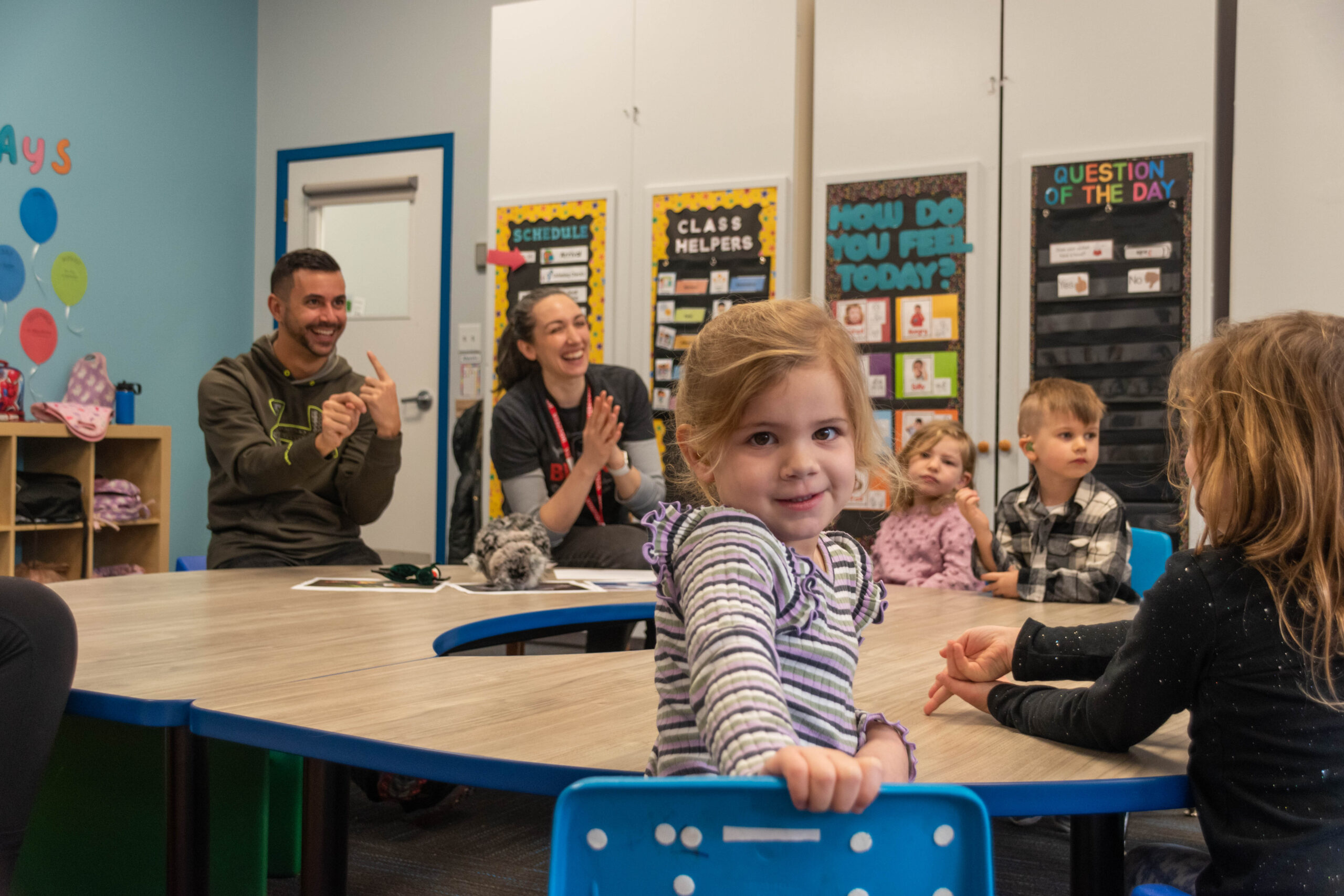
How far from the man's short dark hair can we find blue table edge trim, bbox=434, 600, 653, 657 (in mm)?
1386

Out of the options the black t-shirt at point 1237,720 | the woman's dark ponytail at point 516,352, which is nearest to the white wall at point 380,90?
the woman's dark ponytail at point 516,352

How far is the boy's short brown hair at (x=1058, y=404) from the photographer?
2092mm

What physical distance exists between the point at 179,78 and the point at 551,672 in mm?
5249

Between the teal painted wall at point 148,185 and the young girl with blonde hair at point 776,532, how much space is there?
183 inches

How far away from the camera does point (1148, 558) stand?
2293 millimetres

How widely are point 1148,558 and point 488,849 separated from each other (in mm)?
1546

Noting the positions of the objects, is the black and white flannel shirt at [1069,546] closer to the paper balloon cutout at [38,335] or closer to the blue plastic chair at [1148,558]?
the blue plastic chair at [1148,558]

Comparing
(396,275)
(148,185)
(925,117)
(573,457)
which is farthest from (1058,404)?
(148,185)

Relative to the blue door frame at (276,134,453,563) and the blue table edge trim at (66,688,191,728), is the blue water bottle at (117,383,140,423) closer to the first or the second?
the blue door frame at (276,134,453,563)

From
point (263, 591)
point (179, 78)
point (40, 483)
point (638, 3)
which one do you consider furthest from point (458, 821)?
point (179, 78)

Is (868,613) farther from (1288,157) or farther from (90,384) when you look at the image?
(90,384)

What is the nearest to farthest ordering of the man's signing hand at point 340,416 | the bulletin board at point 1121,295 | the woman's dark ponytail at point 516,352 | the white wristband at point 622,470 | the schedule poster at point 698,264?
the man's signing hand at point 340,416 → the white wristband at point 622,470 → the woman's dark ponytail at point 516,352 → the bulletin board at point 1121,295 → the schedule poster at point 698,264

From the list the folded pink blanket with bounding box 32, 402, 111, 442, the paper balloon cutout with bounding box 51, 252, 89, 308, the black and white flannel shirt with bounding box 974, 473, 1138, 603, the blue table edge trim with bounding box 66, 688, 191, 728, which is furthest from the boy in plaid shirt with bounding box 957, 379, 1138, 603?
the paper balloon cutout with bounding box 51, 252, 89, 308

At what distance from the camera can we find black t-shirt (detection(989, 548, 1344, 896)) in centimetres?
83
